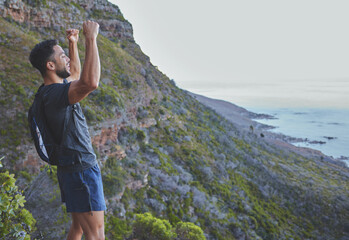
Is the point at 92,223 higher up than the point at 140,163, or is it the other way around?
the point at 92,223

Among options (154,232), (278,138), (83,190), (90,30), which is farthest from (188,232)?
(278,138)

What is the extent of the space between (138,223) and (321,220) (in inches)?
815

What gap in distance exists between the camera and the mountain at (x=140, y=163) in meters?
8.40

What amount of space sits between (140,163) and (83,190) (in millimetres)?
11260

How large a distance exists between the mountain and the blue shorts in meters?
4.39

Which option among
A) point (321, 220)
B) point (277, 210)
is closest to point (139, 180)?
point (277, 210)

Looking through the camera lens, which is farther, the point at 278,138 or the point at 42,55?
the point at 278,138

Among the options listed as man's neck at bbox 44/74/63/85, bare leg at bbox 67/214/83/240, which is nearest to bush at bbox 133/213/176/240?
bare leg at bbox 67/214/83/240

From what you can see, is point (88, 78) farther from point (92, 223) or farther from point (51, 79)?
point (92, 223)

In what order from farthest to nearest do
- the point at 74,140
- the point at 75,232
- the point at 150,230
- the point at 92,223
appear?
the point at 150,230
the point at 75,232
the point at 92,223
the point at 74,140

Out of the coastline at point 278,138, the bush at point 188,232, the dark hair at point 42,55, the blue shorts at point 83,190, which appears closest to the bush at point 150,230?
the bush at point 188,232

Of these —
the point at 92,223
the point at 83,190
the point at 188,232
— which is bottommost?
the point at 188,232

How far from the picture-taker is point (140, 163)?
13.2 m

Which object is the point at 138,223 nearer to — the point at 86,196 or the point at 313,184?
the point at 86,196
